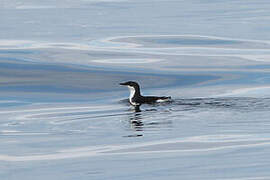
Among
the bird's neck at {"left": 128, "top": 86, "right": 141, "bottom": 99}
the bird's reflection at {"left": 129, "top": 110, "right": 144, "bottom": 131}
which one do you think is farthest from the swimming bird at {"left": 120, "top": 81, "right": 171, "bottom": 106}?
the bird's reflection at {"left": 129, "top": 110, "right": 144, "bottom": 131}

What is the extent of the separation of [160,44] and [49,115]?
16.7m

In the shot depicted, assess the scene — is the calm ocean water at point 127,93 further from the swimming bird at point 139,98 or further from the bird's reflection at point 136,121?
the swimming bird at point 139,98

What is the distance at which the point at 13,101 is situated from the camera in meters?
24.0

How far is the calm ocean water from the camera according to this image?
46.0 ft

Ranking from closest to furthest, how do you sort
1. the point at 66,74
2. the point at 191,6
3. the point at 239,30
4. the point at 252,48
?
the point at 66,74 < the point at 252,48 < the point at 239,30 < the point at 191,6

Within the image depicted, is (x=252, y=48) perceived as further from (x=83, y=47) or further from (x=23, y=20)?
(x=23, y=20)

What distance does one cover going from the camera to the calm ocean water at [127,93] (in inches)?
552

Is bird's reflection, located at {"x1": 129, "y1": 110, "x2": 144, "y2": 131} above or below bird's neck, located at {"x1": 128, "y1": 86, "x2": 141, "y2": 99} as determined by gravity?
below

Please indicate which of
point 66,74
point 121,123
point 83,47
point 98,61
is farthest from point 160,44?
point 121,123

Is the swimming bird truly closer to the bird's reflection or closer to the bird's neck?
the bird's neck

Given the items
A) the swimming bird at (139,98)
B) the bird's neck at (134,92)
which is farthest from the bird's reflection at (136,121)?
the bird's neck at (134,92)

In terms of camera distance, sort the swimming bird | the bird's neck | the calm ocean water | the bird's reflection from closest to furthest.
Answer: the calm ocean water → the bird's reflection → the swimming bird → the bird's neck

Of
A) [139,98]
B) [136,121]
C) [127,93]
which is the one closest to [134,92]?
[139,98]

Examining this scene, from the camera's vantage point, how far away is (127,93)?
83.9 ft
